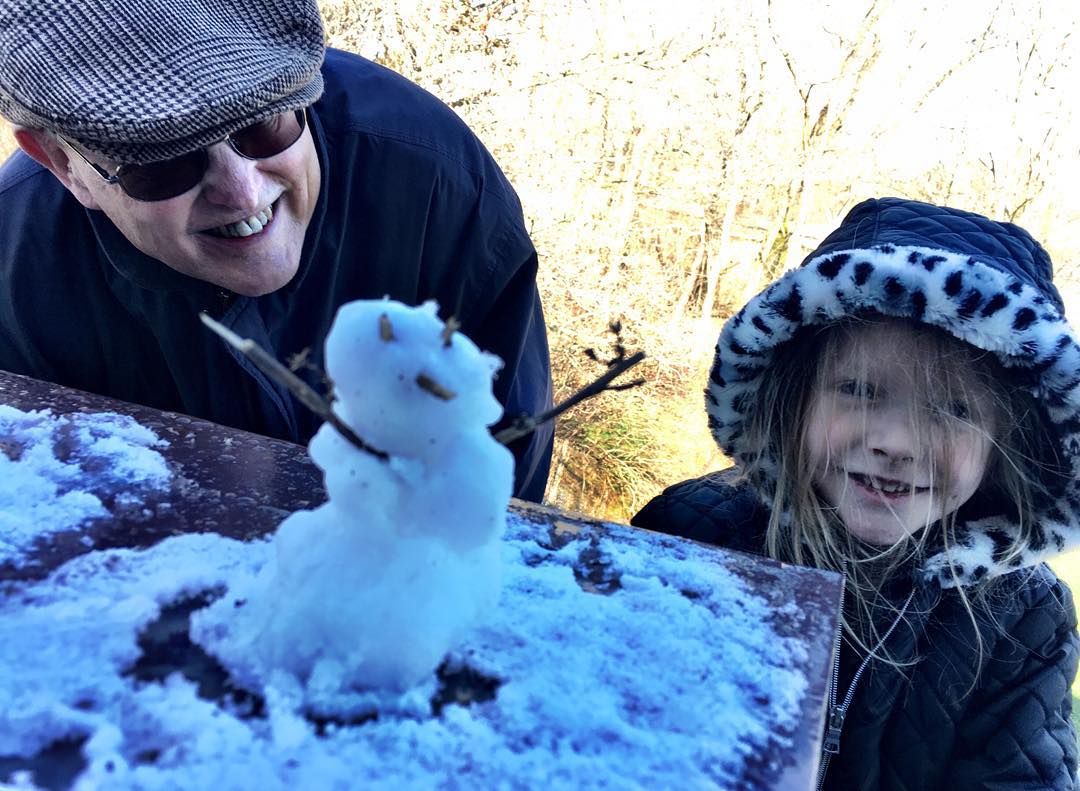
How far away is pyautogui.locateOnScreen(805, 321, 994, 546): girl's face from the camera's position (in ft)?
5.16

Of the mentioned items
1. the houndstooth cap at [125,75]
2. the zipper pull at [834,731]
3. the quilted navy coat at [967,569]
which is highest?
the houndstooth cap at [125,75]

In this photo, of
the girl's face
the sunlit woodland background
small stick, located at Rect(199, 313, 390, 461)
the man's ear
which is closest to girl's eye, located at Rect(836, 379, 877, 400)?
the girl's face

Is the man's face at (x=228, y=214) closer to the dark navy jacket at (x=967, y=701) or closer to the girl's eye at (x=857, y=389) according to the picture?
the girl's eye at (x=857, y=389)

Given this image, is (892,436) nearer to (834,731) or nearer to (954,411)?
(954,411)

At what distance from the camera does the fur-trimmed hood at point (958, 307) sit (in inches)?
56.6

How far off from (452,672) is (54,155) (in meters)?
1.45

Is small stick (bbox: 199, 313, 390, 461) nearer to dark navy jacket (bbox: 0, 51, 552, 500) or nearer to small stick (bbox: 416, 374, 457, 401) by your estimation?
small stick (bbox: 416, 374, 457, 401)

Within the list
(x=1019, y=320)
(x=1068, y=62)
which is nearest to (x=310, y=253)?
(x=1019, y=320)

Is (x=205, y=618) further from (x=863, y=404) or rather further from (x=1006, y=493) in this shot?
(x=1006, y=493)

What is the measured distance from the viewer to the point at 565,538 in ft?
3.52

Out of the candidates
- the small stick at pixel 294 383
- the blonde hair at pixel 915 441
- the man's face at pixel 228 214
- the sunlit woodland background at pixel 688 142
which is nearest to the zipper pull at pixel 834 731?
the blonde hair at pixel 915 441

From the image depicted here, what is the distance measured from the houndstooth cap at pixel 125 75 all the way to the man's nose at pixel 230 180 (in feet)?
0.26

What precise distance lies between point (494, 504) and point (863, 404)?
1.18 metres

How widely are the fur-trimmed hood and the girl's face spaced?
3.6 inches
